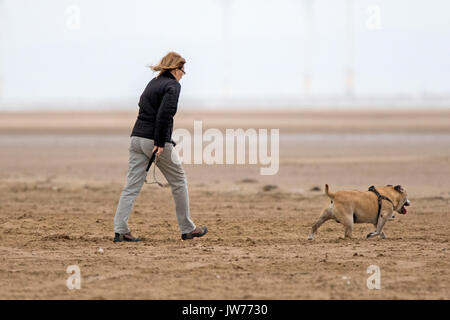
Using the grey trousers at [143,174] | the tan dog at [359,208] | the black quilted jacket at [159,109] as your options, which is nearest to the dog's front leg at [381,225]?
the tan dog at [359,208]

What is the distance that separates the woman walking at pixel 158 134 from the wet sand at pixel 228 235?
0.57 m

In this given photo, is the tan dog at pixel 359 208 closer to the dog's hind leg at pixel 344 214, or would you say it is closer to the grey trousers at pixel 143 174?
the dog's hind leg at pixel 344 214

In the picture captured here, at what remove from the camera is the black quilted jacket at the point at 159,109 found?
880 centimetres

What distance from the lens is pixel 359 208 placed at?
928 cm

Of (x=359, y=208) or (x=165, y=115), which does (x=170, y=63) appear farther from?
(x=359, y=208)

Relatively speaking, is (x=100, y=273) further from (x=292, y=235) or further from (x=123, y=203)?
(x=292, y=235)

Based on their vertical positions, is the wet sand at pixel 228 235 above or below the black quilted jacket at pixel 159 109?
below

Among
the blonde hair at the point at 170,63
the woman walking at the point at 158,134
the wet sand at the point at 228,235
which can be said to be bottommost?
the wet sand at the point at 228,235

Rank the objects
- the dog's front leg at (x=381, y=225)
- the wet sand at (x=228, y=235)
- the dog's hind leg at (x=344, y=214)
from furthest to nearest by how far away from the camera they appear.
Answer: the dog's front leg at (x=381, y=225)
the dog's hind leg at (x=344, y=214)
the wet sand at (x=228, y=235)

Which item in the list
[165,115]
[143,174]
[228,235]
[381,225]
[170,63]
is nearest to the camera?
[165,115]

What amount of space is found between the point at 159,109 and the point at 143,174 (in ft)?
2.73

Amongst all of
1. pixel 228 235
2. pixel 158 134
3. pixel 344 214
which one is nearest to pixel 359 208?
pixel 344 214

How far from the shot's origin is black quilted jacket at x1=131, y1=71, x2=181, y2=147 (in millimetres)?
8805
